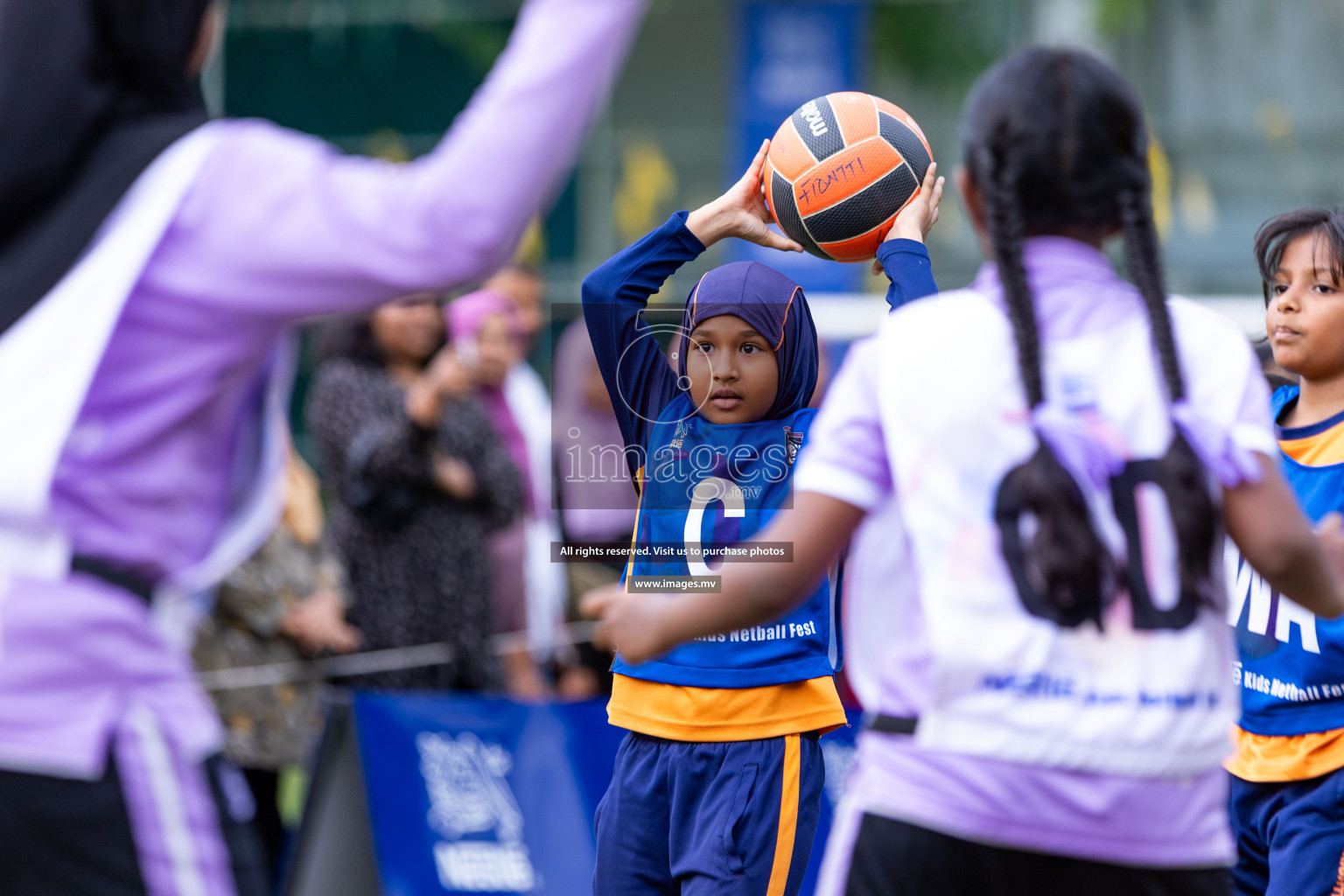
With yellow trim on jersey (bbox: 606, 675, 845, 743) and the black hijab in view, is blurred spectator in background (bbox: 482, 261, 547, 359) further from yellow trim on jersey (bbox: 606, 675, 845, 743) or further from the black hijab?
the black hijab

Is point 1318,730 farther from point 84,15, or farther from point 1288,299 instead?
point 84,15

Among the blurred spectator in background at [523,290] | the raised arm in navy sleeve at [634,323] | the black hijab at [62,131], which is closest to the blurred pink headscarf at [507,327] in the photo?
the blurred spectator in background at [523,290]

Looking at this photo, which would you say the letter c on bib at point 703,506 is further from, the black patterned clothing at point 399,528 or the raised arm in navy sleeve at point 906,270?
the black patterned clothing at point 399,528

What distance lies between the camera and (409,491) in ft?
19.6

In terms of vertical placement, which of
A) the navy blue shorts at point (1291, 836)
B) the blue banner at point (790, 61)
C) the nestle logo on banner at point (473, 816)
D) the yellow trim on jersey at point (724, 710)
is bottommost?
the nestle logo on banner at point (473, 816)

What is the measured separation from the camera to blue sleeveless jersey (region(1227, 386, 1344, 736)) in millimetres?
3539

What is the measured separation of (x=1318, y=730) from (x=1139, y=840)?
1666mm

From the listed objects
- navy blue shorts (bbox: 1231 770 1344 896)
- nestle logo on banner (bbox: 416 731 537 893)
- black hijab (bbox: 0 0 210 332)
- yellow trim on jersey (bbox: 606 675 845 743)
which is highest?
black hijab (bbox: 0 0 210 332)

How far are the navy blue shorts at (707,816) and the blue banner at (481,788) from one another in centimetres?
210

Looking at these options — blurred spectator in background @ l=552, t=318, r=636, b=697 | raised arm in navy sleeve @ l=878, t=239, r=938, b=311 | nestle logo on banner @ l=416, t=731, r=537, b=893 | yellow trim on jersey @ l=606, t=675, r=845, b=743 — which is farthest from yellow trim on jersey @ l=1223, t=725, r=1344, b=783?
blurred spectator in background @ l=552, t=318, r=636, b=697

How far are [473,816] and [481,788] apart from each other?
102mm

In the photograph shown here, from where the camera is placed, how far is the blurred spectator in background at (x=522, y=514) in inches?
261

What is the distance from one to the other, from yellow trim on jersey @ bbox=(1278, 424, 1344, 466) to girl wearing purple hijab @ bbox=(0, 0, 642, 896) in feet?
7.83

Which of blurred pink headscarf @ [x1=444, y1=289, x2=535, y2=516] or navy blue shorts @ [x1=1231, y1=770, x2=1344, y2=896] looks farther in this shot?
blurred pink headscarf @ [x1=444, y1=289, x2=535, y2=516]
